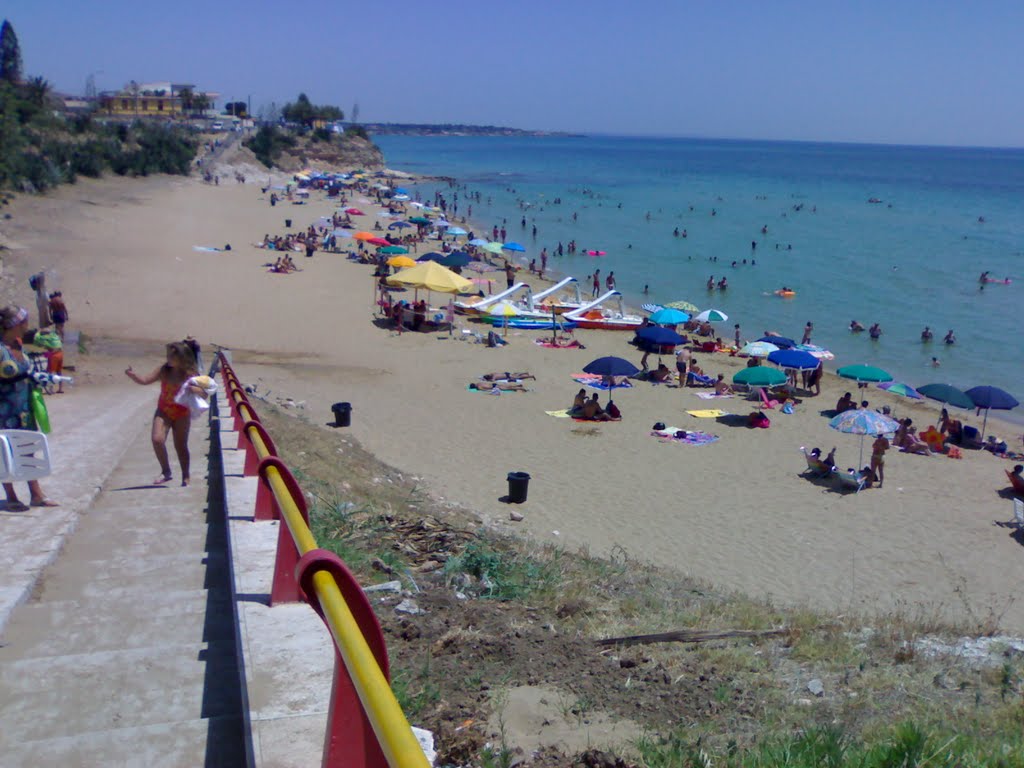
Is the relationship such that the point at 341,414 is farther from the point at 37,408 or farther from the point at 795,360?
the point at 795,360

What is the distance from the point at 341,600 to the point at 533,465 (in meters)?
12.7

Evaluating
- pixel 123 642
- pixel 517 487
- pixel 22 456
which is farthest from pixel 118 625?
pixel 517 487

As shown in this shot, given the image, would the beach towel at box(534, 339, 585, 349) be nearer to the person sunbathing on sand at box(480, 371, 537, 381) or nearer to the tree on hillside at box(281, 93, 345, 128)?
the person sunbathing on sand at box(480, 371, 537, 381)

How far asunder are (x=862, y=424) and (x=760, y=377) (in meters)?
3.61

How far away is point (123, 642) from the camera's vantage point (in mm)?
3768

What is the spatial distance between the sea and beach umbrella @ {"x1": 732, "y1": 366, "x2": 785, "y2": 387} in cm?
752

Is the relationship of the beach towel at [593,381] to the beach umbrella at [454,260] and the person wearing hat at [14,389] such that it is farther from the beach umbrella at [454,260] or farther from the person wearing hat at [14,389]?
the person wearing hat at [14,389]

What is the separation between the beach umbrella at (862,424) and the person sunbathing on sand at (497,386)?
22.3ft

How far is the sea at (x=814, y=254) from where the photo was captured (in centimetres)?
2948

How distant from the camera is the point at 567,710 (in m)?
3.77

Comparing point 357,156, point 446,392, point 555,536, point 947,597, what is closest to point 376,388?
point 446,392

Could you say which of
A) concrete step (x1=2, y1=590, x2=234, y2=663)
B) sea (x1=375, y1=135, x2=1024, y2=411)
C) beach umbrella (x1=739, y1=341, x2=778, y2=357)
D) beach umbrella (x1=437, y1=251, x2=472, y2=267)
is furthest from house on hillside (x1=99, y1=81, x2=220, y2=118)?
concrete step (x1=2, y1=590, x2=234, y2=663)

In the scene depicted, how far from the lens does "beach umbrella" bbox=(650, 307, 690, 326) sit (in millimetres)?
22922

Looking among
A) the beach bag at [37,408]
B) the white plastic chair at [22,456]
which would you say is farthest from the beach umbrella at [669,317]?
the white plastic chair at [22,456]
